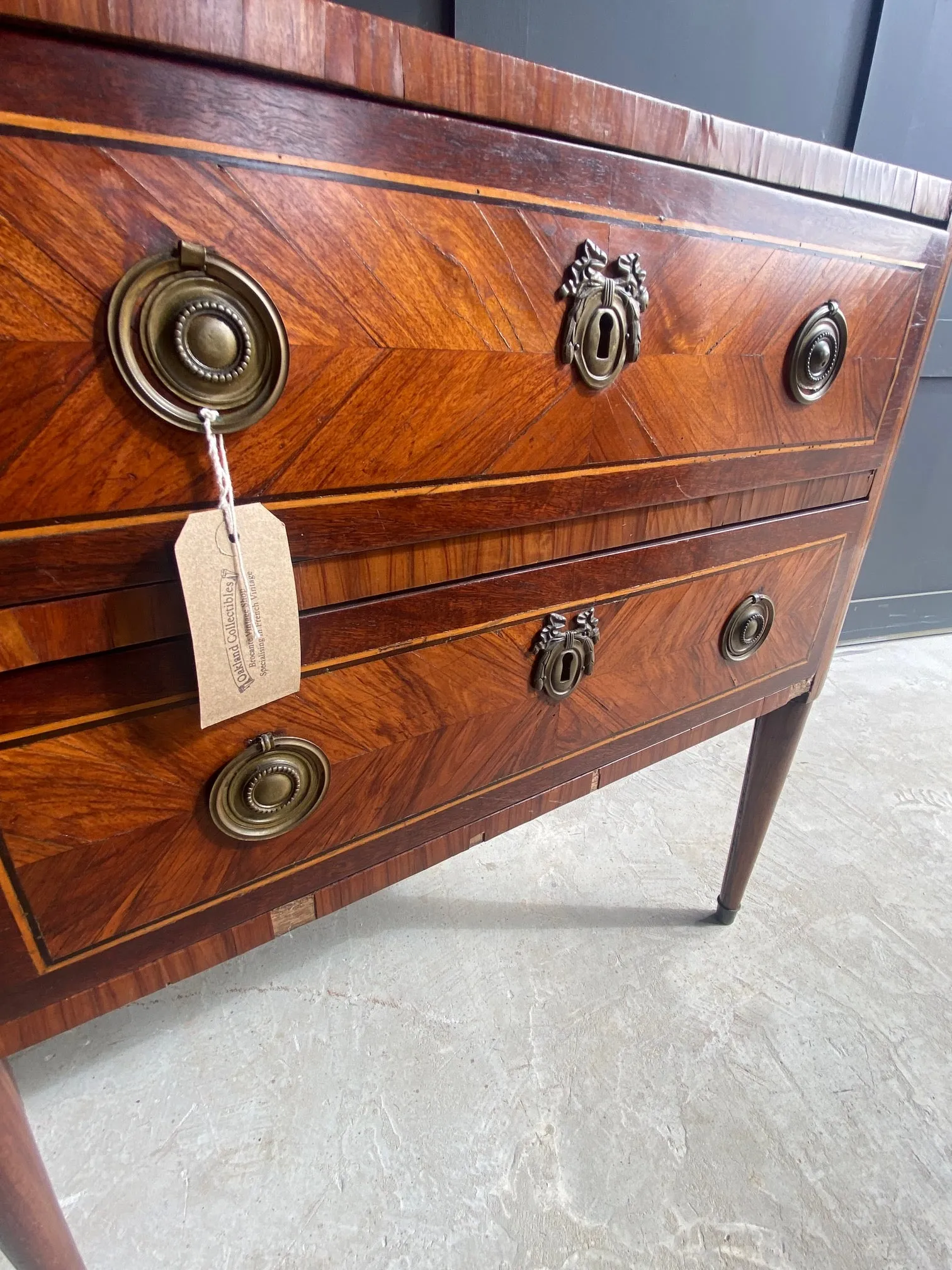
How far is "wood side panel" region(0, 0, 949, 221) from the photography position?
284 millimetres

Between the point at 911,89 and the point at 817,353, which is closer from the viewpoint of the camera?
the point at 817,353

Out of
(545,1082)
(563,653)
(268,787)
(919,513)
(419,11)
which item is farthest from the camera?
(919,513)

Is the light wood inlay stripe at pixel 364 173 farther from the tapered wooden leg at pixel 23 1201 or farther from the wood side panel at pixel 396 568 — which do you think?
the tapered wooden leg at pixel 23 1201

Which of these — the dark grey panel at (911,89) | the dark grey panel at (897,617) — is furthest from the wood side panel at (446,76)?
the dark grey panel at (897,617)

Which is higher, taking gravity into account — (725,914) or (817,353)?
(817,353)

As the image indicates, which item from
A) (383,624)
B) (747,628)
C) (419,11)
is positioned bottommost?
(747,628)

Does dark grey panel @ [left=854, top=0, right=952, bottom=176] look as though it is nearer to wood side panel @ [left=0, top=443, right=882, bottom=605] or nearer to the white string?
wood side panel @ [left=0, top=443, right=882, bottom=605]

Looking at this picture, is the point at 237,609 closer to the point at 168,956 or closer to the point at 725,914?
the point at 168,956

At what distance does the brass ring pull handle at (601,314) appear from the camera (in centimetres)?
44

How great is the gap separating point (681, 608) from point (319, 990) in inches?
28.8

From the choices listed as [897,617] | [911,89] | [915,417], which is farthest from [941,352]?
[897,617]

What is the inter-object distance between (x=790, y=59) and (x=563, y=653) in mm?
A: 1491

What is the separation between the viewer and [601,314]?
0.46 metres

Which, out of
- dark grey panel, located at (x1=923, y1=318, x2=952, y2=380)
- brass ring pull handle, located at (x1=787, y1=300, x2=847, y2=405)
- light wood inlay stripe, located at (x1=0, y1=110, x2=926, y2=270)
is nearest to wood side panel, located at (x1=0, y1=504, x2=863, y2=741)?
brass ring pull handle, located at (x1=787, y1=300, x2=847, y2=405)
